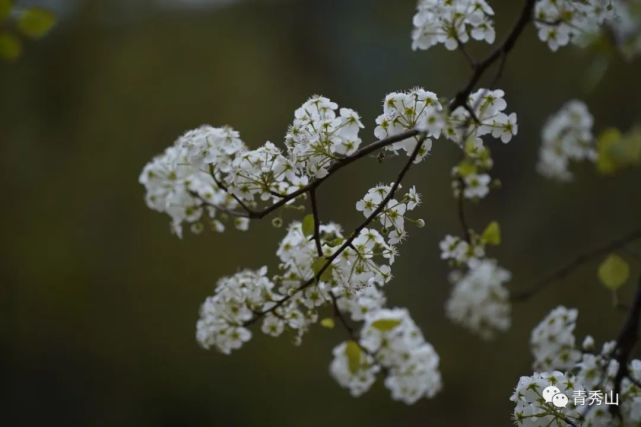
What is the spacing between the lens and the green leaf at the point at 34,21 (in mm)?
788

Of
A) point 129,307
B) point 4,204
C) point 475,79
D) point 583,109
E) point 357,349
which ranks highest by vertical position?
point 4,204

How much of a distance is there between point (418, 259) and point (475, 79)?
2.79 metres

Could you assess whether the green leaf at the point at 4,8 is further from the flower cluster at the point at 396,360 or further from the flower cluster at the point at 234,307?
the flower cluster at the point at 396,360

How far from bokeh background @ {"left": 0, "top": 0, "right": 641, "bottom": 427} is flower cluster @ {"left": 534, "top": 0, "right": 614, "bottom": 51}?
2377 millimetres

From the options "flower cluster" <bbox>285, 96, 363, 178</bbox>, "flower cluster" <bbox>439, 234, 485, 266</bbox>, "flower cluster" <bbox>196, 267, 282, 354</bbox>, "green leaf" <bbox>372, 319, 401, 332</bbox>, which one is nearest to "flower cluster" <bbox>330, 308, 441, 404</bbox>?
"flower cluster" <bbox>439, 234, 485, 266</bbox>

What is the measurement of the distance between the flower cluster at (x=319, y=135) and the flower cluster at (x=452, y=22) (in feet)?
0.71

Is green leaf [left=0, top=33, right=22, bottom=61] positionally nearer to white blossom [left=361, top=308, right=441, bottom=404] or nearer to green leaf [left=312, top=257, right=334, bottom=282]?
green leaf [left=312, top=257, right=334, bottom=282]

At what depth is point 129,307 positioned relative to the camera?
3818 mm

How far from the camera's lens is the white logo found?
118 centimetres

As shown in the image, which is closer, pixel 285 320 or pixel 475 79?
pixel 475 79

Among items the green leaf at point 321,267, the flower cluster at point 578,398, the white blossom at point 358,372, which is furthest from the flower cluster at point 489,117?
the white blossom at point 358,372

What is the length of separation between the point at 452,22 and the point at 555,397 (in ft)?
2.15

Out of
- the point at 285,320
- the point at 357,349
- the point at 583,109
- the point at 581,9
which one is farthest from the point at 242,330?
the point at 583,109

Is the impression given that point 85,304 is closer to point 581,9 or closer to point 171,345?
point 171,345
